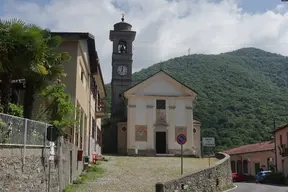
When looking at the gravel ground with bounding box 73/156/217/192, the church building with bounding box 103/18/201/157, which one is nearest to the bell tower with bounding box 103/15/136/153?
the church building with bounding box 103/18/201/157

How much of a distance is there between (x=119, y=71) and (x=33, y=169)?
36.6 m

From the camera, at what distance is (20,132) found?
9578 millimetres

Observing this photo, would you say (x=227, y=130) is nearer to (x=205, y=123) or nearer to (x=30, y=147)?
(x=205, y=123)

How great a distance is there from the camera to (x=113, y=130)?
4569 cm

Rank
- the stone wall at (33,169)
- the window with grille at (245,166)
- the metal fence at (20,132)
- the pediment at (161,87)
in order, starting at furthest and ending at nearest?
1. the window with grille at (245,166)
2. the pediment at (161,87)
3. the metal fence at (20,132)
4. the stone wall at (33,169)

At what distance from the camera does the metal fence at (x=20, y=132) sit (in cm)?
847

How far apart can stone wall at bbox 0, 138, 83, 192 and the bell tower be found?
→ 98.0 ft

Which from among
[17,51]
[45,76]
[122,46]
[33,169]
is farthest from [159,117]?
[33,169]

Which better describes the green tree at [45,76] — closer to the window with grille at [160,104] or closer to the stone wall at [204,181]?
the stone wall at [204,181]

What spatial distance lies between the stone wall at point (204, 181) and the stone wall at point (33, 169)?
11.1ft

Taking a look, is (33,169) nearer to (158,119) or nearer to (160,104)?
(158,119)

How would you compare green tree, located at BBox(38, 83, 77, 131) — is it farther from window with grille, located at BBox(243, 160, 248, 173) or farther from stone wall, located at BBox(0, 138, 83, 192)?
window with grille, located at BBox(243, 160, 248, 173)

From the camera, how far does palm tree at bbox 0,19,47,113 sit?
10990 mm

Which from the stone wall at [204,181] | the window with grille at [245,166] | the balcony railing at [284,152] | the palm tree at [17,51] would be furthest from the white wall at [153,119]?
the palm tree at [17,51]
